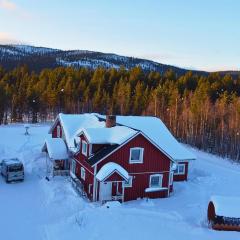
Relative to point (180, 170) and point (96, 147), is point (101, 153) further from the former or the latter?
point (180, 170)

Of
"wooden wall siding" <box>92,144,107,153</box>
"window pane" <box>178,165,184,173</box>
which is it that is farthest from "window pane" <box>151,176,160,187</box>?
"window pane" <box>178,165,184,173</box>

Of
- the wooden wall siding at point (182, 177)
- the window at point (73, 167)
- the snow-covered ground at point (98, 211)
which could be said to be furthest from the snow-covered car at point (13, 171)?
the wooden wall siding at point (182, 177)

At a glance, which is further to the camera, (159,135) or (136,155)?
(159,135)

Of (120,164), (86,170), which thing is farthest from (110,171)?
(86,170)

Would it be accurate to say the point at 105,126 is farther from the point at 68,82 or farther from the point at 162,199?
the point at 68,82

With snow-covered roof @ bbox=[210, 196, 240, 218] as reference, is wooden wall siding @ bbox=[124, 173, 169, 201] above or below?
below

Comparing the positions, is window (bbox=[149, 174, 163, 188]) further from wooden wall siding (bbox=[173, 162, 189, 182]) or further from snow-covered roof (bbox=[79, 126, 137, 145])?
wooden wall siding (bbox=[173, 162, 189, 182])
